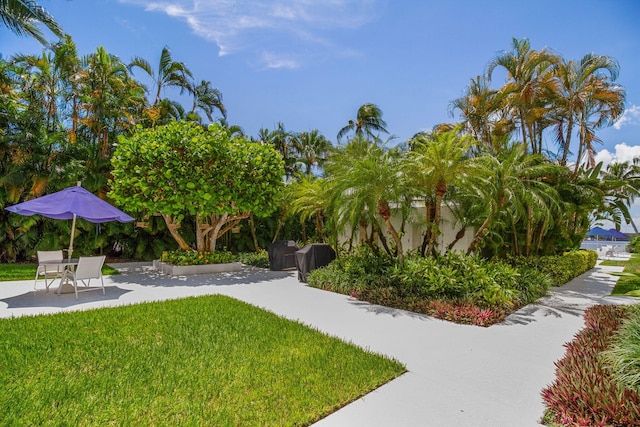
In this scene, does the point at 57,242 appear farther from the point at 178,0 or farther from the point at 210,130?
the point at 178,0

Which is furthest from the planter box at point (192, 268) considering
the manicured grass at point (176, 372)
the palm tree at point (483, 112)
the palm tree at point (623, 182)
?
the palm tree at point (623, 182)

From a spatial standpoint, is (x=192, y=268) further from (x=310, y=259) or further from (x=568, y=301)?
(x=568, y=301)

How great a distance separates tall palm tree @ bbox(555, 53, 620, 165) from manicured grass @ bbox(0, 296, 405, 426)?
13020mm

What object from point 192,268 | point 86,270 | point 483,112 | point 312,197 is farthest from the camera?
point 483,112

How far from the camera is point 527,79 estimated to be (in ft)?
41.9

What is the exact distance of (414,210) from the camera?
10383mm

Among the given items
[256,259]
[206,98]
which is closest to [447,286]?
[256,259]

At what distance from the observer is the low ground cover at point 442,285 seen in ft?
23.7

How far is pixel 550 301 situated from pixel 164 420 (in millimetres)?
9295

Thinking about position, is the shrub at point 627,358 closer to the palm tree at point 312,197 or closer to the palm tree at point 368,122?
the palm tree at point 312,197

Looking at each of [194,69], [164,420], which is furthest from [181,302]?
[194,69]

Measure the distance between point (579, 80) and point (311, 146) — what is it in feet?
59.0

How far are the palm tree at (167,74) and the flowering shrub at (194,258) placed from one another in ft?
32.3

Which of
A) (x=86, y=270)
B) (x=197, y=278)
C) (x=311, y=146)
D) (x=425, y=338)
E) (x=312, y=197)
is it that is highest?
(x=311, y=146)
